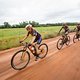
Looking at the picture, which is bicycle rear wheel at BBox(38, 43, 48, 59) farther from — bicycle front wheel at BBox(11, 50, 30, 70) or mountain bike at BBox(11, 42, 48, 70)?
bicycle front wheel at BBox(11, 50, 30, 70)

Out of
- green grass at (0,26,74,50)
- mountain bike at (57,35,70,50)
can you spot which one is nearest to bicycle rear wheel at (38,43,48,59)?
mountain bike at (57,35,70,50)

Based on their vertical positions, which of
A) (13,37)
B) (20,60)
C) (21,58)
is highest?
(21,58)

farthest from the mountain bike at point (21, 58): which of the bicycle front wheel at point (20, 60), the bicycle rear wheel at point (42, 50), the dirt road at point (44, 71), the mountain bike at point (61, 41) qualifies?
the mountain bike at point (61, 41)

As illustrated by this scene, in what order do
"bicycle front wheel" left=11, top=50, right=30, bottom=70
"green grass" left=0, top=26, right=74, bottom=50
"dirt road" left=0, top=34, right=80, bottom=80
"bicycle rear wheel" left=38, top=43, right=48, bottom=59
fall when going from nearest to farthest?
"dirt road" left=0, top=34, right=80, bottom=80, "bicycle front wheel" left=11, top=50, right=30, bottom=70, "bicycle rear wheel" left=38, top=43, right=48, bottom=59, "green grass" left=0, top=26, right=74, bottom=50

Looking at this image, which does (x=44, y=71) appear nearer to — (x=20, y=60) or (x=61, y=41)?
(x=20, y=60)

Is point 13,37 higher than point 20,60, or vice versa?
point 20,60

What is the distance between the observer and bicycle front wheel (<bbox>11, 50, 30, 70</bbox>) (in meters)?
6.83

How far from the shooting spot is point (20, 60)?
718 centimetres

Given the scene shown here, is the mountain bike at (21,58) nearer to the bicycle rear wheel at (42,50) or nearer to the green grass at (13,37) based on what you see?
the bicycle rear wheel at (42,50)

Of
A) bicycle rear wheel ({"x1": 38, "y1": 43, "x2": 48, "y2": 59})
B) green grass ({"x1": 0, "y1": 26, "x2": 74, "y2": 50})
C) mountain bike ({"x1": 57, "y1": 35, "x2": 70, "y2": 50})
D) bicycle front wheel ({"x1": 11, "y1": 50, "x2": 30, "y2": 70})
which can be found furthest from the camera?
green grass ({"x1": 0, "y1": 26, "x2": 74, "y2": 50})

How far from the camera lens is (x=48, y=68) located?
7.08m

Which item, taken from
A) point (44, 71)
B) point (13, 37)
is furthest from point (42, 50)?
point (13, 37)

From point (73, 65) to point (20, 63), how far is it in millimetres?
2401

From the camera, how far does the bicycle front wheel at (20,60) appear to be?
6828mm
